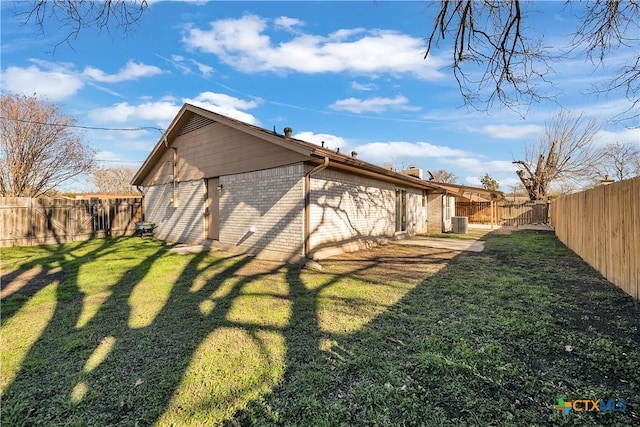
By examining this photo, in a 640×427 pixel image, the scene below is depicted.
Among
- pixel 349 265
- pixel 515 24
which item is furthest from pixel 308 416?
pixel 349 265

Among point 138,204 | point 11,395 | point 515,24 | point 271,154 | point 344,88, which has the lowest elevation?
point 11,395

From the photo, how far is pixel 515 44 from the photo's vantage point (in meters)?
4.08

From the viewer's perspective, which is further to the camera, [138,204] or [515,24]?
[138,204]

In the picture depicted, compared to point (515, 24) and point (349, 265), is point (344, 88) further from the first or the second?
point (515, 24)

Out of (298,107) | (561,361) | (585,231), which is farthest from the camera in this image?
(298,107)

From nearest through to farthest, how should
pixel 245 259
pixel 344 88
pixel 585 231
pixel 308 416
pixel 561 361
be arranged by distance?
pixel 308 416, pixel 561 361, pixel 585 231, pixel 245 259, pixel 344 88

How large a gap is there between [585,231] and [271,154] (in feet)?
28.5

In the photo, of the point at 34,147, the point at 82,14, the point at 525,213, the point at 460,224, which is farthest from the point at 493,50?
the point at 525,213

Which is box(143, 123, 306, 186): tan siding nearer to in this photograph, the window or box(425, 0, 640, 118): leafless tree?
box(425, 0, 640, 118): leafless tree

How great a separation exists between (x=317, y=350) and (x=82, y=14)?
4360 millimetres

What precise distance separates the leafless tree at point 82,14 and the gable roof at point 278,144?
4517 mm

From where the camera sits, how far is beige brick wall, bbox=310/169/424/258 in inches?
342

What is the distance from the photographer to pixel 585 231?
7906 millimetres

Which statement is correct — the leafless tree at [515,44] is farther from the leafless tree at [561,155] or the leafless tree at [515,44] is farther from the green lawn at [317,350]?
the leafless tree at [561,155]
